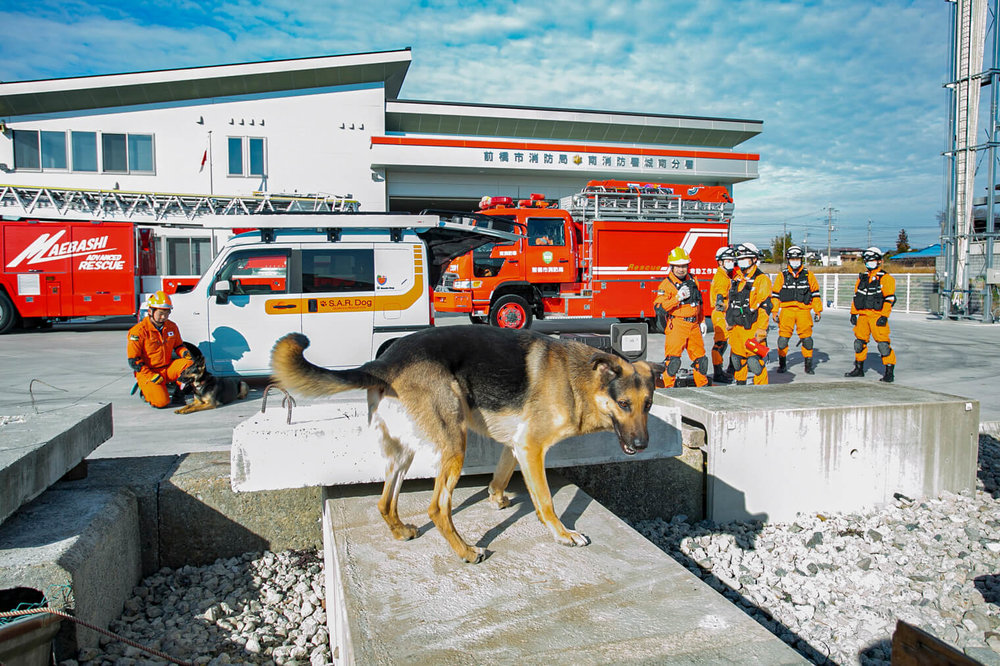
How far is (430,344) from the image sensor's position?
3215 mm

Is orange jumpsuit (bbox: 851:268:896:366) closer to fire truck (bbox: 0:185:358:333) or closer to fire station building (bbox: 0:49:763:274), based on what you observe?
fire truck (bbox: 0:185:358:333)

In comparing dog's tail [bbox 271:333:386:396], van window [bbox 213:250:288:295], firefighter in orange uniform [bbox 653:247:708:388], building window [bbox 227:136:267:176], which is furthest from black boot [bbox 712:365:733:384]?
building window [bbox 227:136:267:176]

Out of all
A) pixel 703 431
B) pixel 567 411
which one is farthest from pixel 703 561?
pixel 567 411

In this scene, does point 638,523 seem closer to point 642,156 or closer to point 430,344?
point 430,344

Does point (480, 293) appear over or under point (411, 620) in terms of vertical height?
over

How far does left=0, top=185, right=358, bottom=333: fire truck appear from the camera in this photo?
15.2 m

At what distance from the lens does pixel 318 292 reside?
325 inches

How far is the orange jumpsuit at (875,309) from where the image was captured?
30.3 feet

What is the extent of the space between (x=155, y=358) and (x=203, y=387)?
647 millimetres

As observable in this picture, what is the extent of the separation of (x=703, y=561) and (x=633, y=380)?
183 centimetres

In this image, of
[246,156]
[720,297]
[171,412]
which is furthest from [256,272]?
[246,156]

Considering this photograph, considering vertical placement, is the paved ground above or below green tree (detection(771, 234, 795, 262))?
below

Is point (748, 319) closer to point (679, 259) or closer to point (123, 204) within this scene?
point (679, 259)

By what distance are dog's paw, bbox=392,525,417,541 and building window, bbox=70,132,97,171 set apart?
78.4ft
